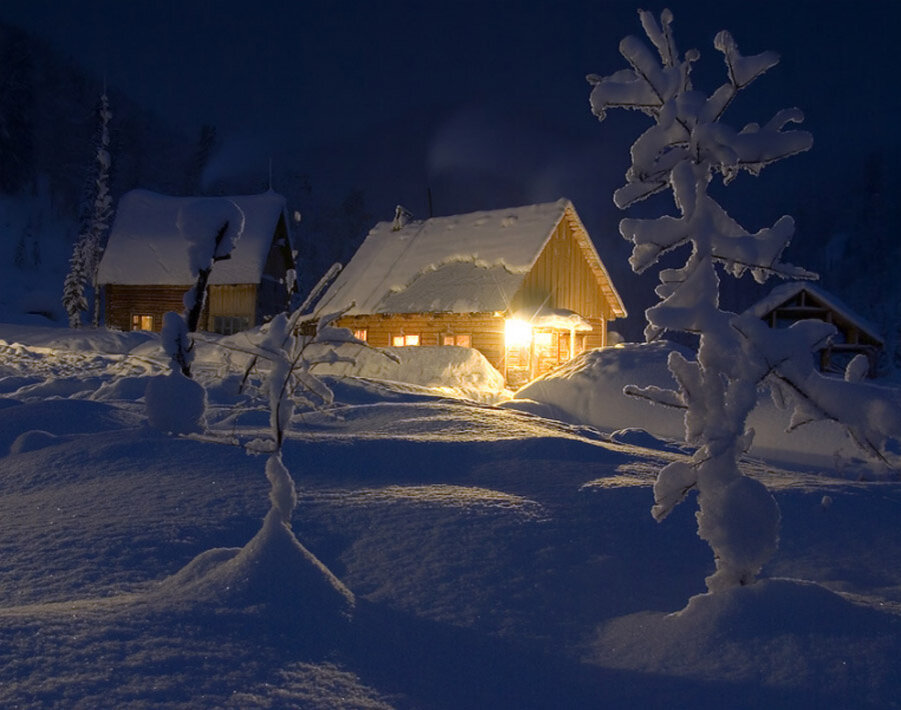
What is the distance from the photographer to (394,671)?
9.24 feet

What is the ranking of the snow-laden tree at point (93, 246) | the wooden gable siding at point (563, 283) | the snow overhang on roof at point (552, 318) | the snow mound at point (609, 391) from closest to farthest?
the snow mound at point (609, 391), the snow overhang on roof at point (552, 318), the wooden gable siding at point (563, 283), the snow-laden tree at point (93, 246)

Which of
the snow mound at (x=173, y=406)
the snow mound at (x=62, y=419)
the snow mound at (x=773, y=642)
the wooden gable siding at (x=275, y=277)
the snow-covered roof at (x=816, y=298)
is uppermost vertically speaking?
the wooden gable siding at (x=275, y=277)

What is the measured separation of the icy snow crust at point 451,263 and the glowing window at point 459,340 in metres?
1.56

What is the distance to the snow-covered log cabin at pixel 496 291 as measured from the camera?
22.6m

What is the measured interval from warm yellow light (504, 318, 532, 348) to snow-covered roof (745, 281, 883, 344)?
849cm

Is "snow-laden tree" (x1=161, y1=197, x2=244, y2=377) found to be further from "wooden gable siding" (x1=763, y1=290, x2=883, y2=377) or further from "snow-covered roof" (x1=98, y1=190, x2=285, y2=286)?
"snow-covered roof" (x1=98, y1=190, x2=285, y2=286)

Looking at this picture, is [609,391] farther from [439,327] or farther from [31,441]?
[31,441]

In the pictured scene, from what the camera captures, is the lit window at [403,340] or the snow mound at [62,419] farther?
the lit window at [403,340]

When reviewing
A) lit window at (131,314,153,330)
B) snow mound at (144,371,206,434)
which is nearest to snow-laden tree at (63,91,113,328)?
lit window at (131,314,153,330)

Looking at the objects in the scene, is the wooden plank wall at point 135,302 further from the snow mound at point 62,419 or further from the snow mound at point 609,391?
the snow mound at point 62,419

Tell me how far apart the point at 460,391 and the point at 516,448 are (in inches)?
495

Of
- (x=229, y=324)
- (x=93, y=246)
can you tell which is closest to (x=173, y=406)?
(x=229, y=324)

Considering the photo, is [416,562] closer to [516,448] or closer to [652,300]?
[516,448]

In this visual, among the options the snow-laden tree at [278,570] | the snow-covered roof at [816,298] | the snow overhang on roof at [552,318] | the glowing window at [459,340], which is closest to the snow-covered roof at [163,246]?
the glowing window at [459,340]
